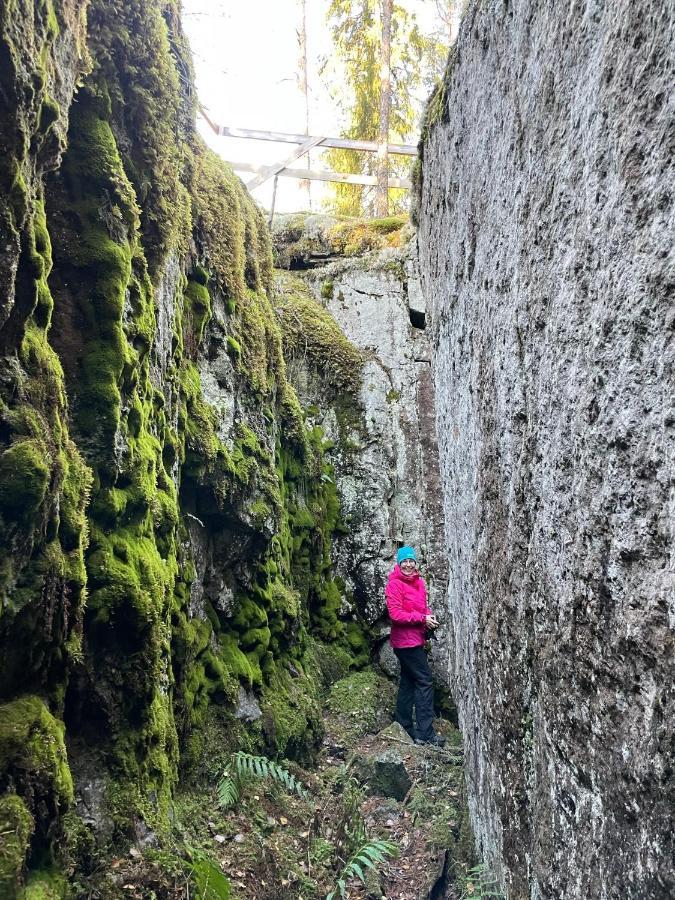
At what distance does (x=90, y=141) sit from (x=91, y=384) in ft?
4.98

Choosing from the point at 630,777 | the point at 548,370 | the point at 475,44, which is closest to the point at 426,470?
the point at 475,44

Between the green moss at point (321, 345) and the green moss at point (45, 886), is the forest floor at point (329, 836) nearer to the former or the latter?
the green moss at point (45, 886)

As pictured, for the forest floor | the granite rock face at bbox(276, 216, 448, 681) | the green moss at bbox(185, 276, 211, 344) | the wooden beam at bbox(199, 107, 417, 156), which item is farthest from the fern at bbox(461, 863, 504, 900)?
the wooden beam at bbox(199, 107, 417, 156)

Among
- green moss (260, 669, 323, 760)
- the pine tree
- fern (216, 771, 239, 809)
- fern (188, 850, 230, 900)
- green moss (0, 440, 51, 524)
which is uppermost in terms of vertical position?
the pine tree

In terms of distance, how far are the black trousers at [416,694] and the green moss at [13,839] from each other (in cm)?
558

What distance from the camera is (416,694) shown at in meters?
7.41

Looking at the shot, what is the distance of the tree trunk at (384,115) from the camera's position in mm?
14781

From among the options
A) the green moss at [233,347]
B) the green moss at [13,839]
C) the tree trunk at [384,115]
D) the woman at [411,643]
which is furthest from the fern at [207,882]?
the tree trunk at [384,115]

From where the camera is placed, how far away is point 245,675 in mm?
5594

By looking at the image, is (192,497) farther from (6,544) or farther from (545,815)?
(545,815)

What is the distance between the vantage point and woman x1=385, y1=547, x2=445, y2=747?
733 centimetres

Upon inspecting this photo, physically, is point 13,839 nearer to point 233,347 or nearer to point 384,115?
point 233,347

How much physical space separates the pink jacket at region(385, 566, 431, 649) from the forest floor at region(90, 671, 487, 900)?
1.26 meters

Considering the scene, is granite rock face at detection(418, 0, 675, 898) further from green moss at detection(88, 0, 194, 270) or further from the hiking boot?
the hiking boot
